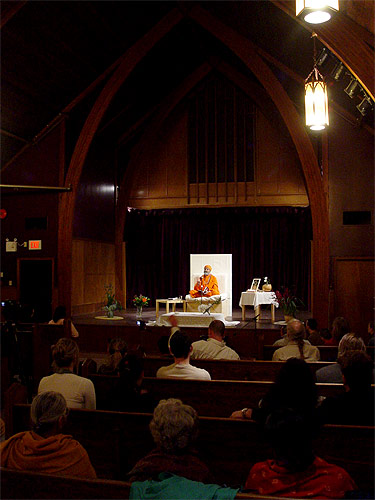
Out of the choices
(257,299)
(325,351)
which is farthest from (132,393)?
(257,299)

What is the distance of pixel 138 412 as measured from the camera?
2.57 m

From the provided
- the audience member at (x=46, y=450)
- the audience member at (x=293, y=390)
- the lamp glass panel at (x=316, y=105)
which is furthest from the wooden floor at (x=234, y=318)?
the audience member at (x=46, y=450)

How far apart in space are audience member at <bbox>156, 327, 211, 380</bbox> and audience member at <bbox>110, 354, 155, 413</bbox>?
555mm

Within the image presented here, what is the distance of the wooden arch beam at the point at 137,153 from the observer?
12219 millimetres

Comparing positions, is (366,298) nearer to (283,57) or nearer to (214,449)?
(283,57)

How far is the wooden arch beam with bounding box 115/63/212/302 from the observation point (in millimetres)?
12219

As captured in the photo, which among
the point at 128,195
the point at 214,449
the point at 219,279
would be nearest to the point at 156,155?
the point at 128,195

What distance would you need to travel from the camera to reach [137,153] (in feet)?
41.8

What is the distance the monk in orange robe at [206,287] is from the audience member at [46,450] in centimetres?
725

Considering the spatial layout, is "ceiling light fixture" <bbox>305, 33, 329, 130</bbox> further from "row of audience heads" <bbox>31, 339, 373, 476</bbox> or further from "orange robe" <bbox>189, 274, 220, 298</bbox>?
"orange robe" <bbox>189, 274, 220, 298</bbox>

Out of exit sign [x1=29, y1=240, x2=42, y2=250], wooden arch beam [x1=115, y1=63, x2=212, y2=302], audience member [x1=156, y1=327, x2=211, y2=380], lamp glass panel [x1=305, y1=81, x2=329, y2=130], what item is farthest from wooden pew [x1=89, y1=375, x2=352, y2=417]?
wooden arch beam [x1=115, y1=63, x2=212, y2=302]

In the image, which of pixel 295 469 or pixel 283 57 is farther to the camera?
pixel 283 57

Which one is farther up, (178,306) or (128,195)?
(128,195)

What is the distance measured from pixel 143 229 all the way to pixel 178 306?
2355 millimetres
